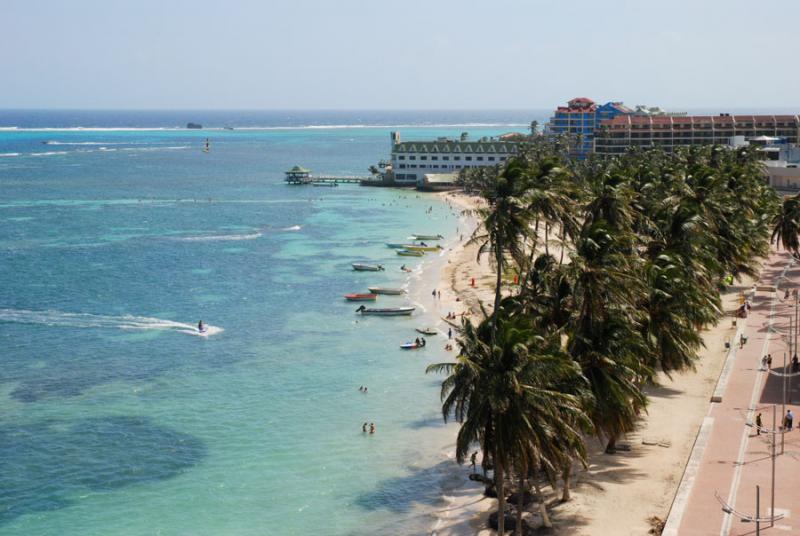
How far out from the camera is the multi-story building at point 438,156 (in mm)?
181125

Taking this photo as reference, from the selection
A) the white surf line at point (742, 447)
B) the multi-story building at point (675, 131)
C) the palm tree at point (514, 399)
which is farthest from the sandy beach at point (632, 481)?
the multi-story building at point (675, 131)

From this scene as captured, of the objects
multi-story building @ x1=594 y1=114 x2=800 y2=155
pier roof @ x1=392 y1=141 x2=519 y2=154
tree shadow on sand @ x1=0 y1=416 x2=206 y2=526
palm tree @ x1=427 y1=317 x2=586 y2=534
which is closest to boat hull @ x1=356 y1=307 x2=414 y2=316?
tree shadow on sand @ x1=0 y1=416 x2=206 y2=526

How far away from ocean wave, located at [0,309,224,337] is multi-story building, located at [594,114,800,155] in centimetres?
12834

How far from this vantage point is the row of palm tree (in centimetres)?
2886

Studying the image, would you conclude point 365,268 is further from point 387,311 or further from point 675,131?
point 675,131

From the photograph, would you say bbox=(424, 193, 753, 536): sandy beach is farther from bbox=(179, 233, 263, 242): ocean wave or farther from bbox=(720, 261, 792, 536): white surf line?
bbox=(179, 233, 263, 242): ocean wave

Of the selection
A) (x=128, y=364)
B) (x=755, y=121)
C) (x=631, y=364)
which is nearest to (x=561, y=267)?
(x=631, y=364)

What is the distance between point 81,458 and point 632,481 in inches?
1053

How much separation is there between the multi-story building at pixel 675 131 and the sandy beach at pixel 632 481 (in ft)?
441

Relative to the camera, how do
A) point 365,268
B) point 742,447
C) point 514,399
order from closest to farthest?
1. point 514,399
2. point 742,447
3. point 365,268

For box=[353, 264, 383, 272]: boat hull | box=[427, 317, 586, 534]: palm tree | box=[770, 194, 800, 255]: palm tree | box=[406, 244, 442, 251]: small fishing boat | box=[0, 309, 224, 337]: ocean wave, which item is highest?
box=[770, 194, 800, 255]: palm tree

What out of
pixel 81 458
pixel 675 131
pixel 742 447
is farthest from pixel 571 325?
pixel 675 131

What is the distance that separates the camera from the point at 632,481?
123 ft

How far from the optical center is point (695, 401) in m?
46.9
